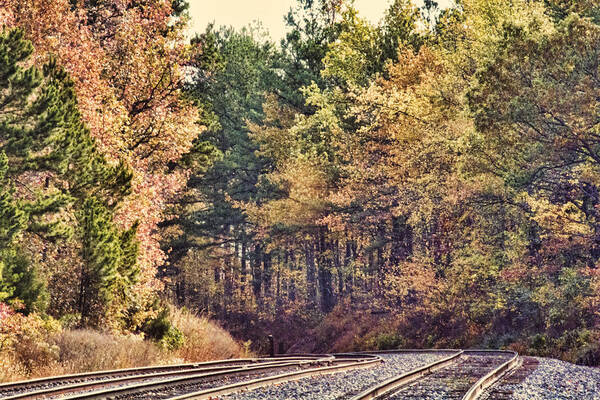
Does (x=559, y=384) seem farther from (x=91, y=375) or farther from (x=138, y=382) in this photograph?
(x=91, y=375)

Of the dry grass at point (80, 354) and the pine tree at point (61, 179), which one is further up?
the pine tree at point (61, 179)

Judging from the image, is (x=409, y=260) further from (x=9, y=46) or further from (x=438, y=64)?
(x=9, y=46)

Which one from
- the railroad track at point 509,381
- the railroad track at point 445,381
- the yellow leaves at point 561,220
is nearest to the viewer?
the railroad track at point 445,381

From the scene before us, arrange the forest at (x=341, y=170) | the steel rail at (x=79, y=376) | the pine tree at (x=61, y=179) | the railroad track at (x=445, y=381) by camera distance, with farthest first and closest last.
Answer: the forest at (x=341, y=170) < the pine tree at (x=61, y=179) < the steel rail at (x=79, y=376) < the railroad track at (x=445, y=381)

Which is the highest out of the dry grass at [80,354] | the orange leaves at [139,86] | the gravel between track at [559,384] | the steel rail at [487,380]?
the orange leaves at [139,86]

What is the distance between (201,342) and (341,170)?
15717 mm

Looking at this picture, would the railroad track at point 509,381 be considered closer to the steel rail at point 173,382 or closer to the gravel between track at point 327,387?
the gravel between track at point 327,387

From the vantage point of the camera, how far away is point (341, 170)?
35.4m

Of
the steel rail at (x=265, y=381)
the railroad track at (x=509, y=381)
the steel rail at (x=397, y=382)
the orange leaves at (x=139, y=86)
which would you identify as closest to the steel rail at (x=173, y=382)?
the steel rail at (x=265, y=381)

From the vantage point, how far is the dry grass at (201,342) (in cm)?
2100

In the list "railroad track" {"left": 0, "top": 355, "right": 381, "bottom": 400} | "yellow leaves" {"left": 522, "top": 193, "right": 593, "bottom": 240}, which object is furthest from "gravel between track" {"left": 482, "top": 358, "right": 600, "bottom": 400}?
"yellow leaves" {"left": 522, "top": 193, "right": 593, "bottom": 240}

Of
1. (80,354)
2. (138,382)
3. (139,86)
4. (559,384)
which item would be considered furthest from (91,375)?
(139,86)

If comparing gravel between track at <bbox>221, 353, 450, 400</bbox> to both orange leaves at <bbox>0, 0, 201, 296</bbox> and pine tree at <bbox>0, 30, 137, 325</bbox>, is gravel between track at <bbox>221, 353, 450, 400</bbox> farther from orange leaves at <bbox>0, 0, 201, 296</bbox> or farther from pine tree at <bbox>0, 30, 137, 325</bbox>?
orange leaves at <bbox>0, 0, 201, 296</bbox>

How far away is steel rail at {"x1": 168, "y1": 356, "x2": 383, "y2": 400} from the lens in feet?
33.7
